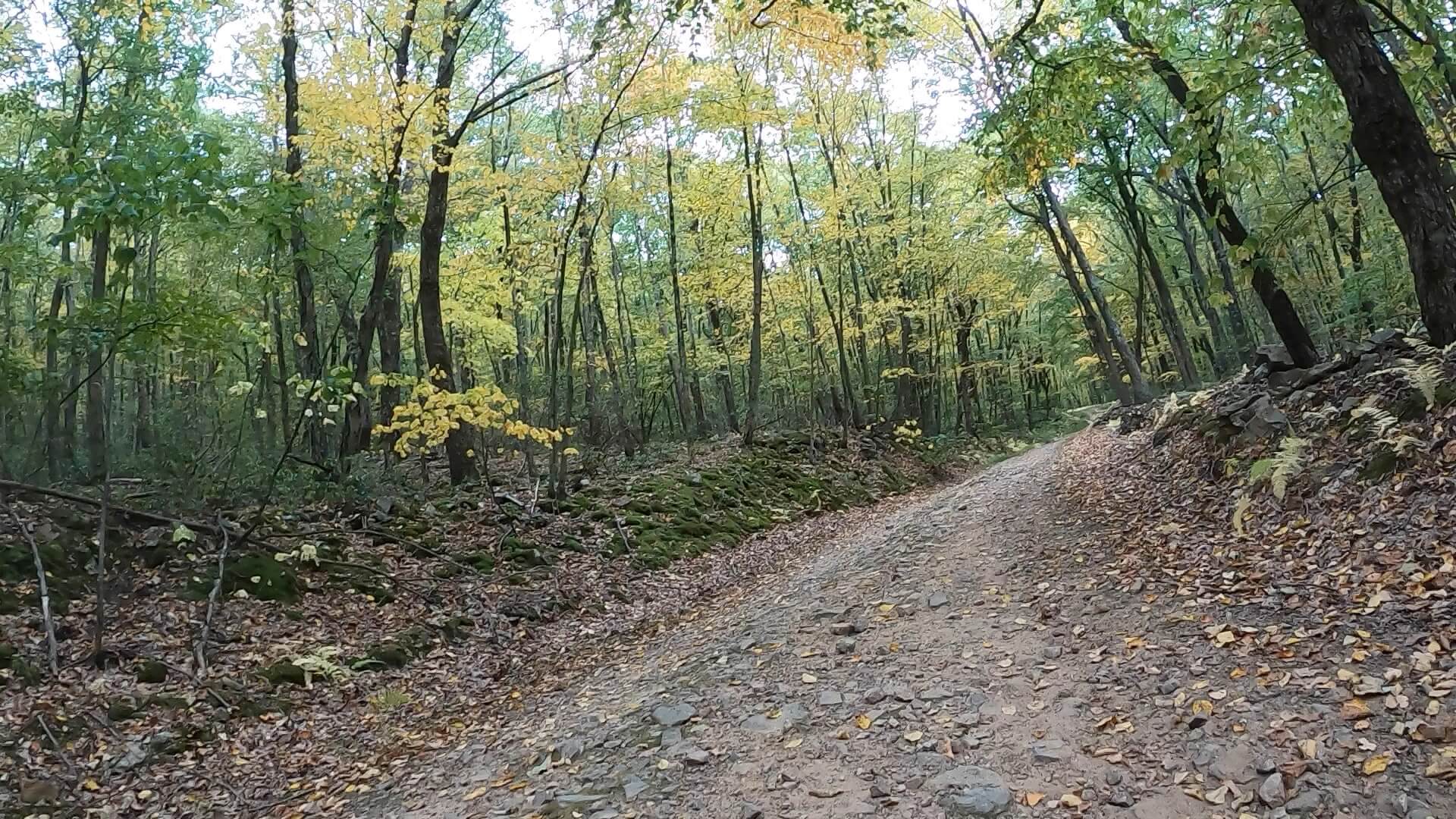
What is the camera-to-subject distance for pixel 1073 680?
4.23m

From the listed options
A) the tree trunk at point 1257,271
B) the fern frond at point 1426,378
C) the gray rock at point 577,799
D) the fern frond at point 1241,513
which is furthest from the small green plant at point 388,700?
the tree trunk at point 1257,271

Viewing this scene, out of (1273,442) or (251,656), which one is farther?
(1273,442)

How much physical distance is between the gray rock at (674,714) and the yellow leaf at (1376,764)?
3.23 metres

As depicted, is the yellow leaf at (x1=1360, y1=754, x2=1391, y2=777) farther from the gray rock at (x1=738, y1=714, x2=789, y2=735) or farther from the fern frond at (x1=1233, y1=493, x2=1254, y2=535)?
the fern frond at (x1=1233, y1=493, x2=1254, y2=535)

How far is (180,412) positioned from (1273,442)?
11.8 m

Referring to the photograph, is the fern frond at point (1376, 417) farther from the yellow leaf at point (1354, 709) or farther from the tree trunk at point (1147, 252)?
the tree trunk at point (1147, 252)

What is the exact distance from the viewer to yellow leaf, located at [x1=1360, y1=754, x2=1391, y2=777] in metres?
2.97

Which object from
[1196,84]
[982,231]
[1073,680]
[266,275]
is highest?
[982,231]

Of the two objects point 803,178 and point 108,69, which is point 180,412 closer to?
point 108,69

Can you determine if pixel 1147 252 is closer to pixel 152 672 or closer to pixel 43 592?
pixel 152 672

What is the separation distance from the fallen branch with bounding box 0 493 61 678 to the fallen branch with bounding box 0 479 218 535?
160 millimetres

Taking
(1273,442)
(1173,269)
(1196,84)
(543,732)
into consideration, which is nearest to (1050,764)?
(543,732)

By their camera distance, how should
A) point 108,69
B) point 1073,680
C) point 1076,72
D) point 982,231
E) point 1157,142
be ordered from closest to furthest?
point 1073,680 → point 1076,72 → point 108,69 → point 1157,142 → point 982,231

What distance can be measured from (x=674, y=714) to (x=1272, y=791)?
3077mm
